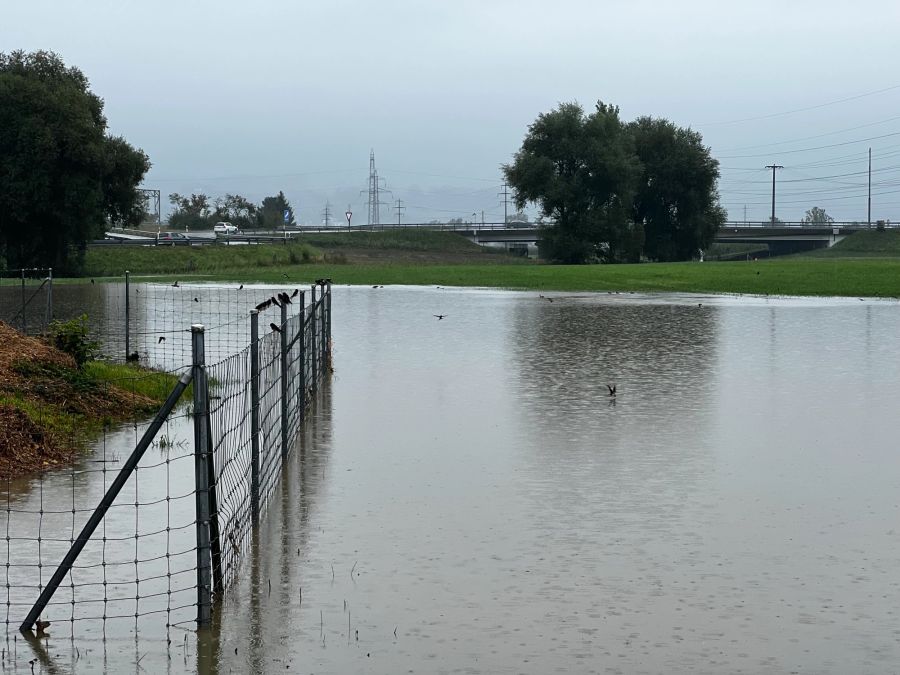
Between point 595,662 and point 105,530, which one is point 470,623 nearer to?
point 595,662

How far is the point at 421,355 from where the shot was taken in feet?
72.1

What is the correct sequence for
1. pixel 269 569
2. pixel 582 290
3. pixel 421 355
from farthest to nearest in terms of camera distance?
pixel 582 290
pixel 421 355
pixel 269 569

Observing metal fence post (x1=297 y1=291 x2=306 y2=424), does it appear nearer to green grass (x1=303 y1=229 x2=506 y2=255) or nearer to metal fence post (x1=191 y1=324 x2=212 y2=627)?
metal fence post (x1=191 y1=324 x2=212 y2=627)

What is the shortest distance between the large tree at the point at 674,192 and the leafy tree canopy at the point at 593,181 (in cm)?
8

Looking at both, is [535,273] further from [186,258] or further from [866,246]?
[866,246]

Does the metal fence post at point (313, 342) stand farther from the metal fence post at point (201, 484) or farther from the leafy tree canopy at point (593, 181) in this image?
the leafy tree canopy at point (593, 181)

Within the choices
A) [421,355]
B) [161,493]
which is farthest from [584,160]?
[161,493]

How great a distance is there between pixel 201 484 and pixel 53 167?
6293 centimetres

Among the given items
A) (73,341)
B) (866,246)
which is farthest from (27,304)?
(866,246)

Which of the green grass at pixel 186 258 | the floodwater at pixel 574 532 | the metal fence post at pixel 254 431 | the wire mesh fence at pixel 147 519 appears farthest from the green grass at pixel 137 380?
the green grass at pixel 186 258

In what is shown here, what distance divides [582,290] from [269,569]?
135ft

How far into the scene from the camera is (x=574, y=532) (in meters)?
9.02

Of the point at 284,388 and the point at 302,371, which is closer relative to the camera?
the point at 284,388

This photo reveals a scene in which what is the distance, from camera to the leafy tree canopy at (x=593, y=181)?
100 metres
